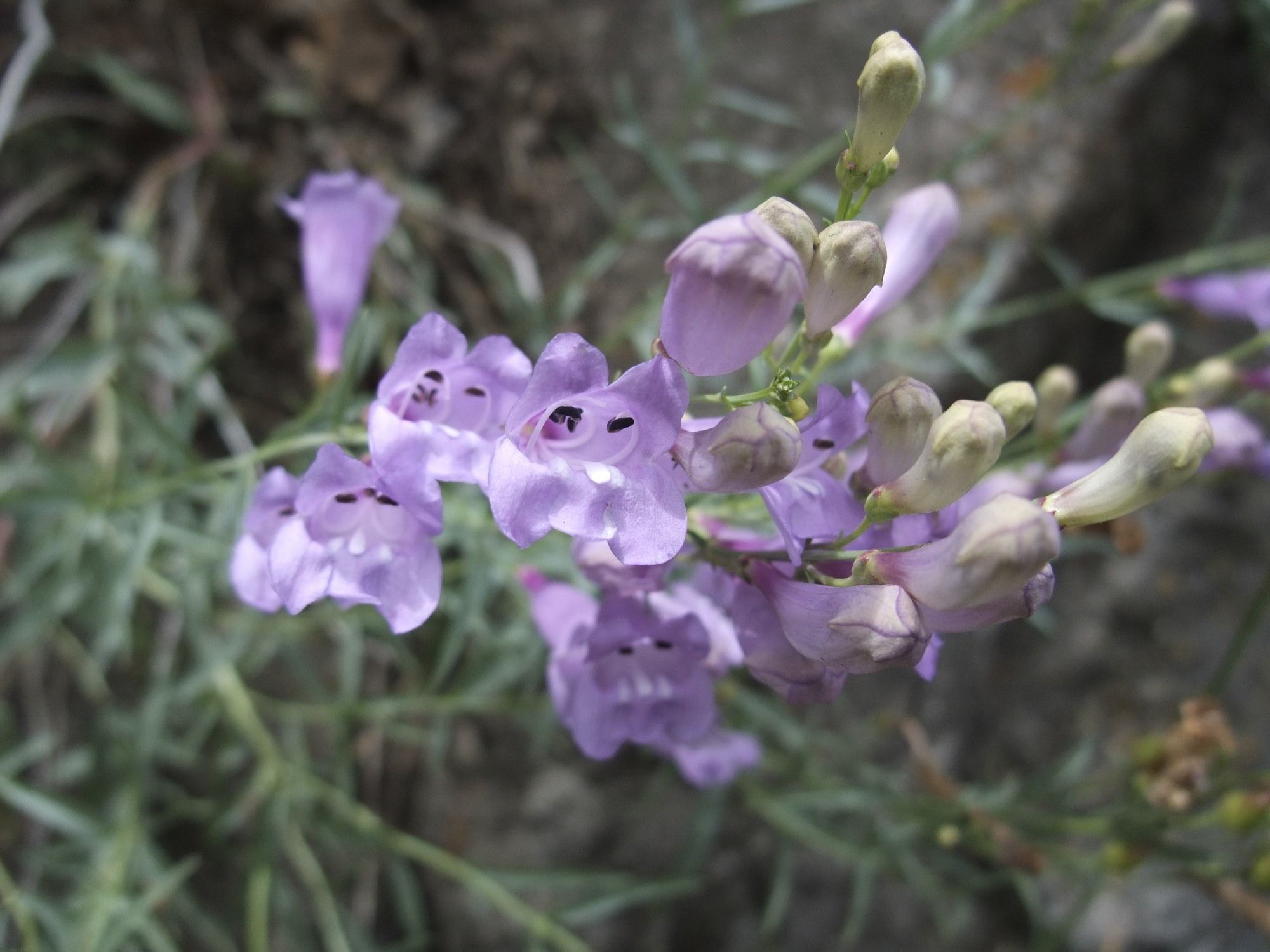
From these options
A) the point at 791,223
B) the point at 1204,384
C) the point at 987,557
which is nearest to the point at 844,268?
the point at 791,223

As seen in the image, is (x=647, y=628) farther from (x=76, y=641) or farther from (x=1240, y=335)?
(x=1240, y=335)

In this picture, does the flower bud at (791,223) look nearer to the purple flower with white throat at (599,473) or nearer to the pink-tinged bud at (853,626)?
the purple flower with white throat at (599,473)

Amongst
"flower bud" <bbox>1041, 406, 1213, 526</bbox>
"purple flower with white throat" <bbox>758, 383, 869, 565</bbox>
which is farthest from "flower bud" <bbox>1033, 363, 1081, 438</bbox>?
"purple flower with white throat" <bbox>758, 383, 869, 565</bbox>

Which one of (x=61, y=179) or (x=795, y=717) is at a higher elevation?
(x=61, y=179)

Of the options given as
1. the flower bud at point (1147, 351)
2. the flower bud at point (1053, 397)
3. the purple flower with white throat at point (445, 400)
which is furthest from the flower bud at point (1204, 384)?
the purple flower with white throat at point (445, 400)

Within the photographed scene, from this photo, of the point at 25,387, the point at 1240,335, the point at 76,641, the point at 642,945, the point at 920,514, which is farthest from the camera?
the point at 1240,335

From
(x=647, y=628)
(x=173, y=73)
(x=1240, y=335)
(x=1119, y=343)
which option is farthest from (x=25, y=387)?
(x=1240, y=335)

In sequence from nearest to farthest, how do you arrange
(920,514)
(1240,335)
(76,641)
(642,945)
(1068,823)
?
(920,514)
(1068,823)
(76,641)
(642,945)
(1240,335)
